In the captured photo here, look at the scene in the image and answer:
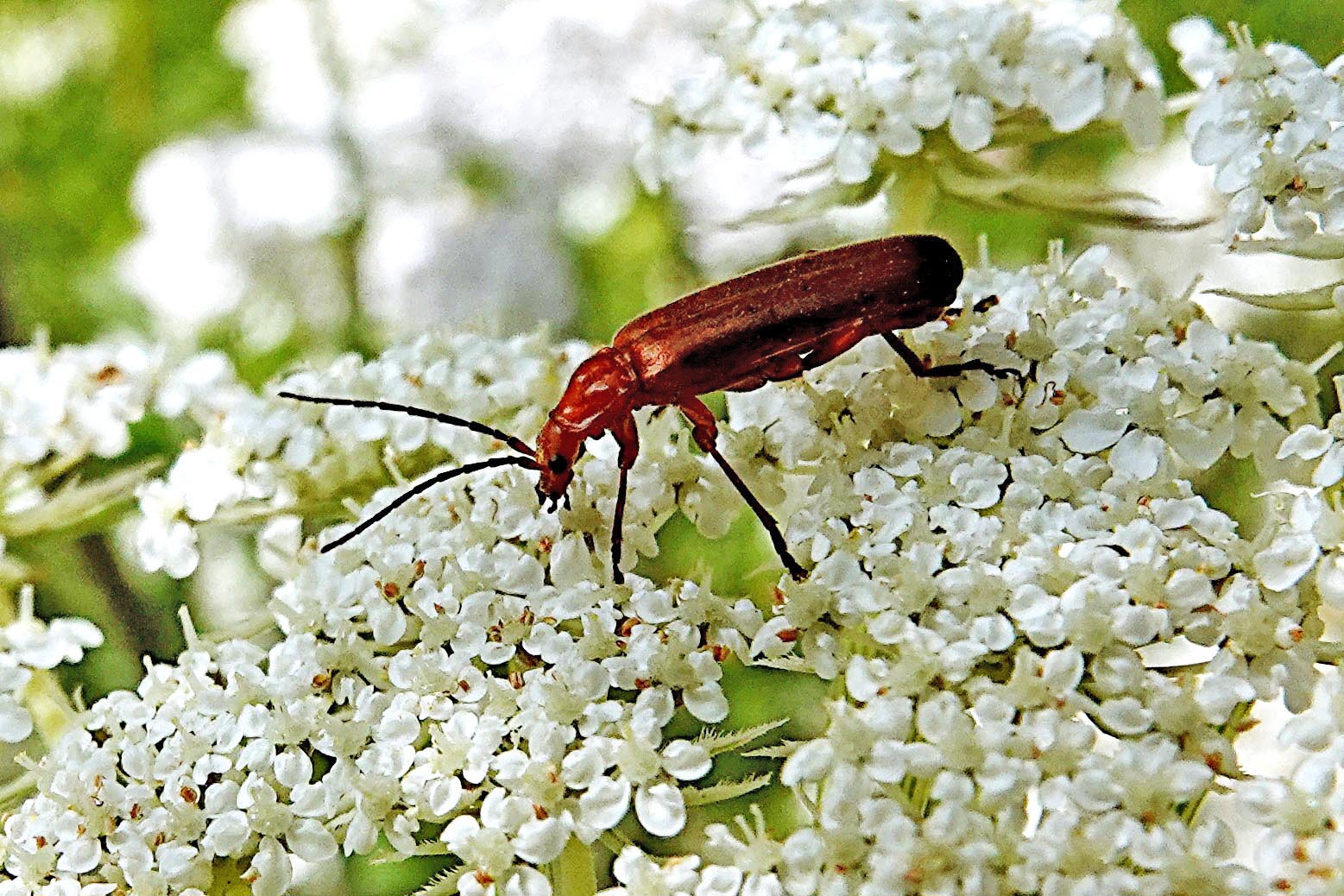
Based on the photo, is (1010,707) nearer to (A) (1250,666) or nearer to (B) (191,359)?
(A) (1250,666)

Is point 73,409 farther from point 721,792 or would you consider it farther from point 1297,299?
point 1297,299

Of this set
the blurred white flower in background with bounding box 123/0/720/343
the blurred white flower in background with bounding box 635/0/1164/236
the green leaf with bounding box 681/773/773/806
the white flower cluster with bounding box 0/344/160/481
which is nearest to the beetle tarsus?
the green leaf with bounding box 681/773/773/806

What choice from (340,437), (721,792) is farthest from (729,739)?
(340,437)

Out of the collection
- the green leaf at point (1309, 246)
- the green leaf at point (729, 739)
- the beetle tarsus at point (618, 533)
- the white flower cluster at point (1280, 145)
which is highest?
the white flower cluster at point (1280, 145)

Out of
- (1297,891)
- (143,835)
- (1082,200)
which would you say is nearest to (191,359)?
(143,835)

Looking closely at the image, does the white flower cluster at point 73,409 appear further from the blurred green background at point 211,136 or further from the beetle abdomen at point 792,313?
the blurred green background at point 211,136

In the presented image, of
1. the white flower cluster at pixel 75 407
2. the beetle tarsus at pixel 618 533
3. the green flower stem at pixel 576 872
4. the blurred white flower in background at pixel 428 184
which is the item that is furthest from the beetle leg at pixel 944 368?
the blurred white flower in background at pixel 428 184

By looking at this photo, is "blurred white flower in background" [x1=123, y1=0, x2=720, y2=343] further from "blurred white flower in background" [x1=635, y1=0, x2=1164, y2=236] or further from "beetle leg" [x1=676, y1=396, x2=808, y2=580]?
"beetle leg" [x1=676, y1=396, x2=808, y2=580]
